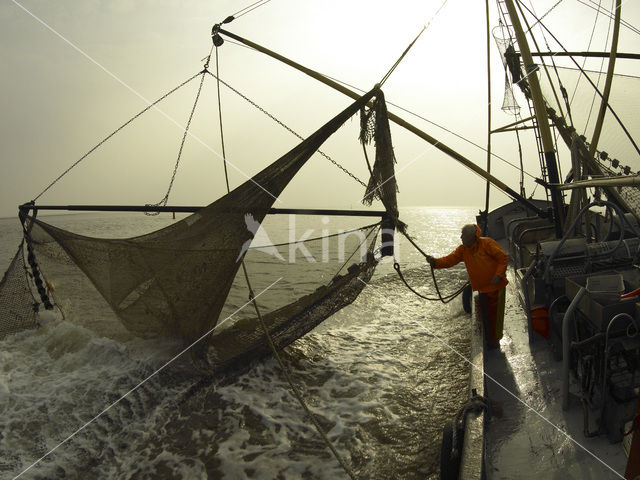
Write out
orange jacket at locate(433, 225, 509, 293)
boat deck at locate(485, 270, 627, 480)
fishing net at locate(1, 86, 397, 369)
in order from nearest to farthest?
boat deck at locate(485, 270, 627, 480)
orange jacket at locate(433, 225, 509, 293)
fishing net at locate(1, 86, 397, 369)

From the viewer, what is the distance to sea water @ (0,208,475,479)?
412 cm

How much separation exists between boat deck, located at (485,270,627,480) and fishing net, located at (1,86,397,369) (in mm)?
2335

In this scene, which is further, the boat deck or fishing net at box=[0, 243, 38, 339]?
fishing net at box=[0, 243, 38, 339]

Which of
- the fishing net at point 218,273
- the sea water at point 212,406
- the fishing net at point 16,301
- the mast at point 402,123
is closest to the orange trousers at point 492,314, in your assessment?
the sea water at point 212,406

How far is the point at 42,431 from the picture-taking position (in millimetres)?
4594

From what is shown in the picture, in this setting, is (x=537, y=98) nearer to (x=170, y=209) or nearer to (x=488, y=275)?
(x=488, y=275)

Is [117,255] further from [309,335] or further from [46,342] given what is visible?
[309,335]

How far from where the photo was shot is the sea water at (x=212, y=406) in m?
4.12

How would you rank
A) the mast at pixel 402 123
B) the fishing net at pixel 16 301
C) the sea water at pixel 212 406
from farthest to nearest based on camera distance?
1. the mast at pixel 402 123
2. the fishing net at pixel 16 301
3. the sea water at pixel 212 406

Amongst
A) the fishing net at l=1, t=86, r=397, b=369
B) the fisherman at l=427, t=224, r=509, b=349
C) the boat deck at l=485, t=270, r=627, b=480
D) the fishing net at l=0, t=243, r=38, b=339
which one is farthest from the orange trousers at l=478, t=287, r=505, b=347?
the fishing net at l=0, t=243, r=38, b=339

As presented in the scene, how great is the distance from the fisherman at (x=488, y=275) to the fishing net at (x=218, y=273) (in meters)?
1.13

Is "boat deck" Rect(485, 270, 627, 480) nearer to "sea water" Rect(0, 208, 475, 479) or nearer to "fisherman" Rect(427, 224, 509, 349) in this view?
"fisherman" Rect(427, 224, 509, 349)

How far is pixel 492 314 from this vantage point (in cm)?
493

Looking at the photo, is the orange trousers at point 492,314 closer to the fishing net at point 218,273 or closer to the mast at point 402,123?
the fishing net at point 218,273
